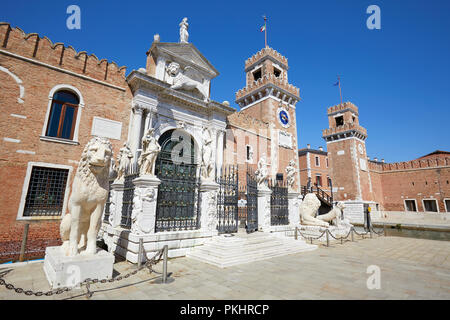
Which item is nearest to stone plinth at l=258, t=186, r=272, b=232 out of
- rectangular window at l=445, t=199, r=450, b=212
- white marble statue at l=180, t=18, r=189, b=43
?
white marble statue at l=180, t=18, r=189, b=43

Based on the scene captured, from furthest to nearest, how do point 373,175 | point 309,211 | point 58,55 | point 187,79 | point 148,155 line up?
1. point 373,175
2. point 187,79
3. point 309,211
4. point 58,55
5. point 148,155

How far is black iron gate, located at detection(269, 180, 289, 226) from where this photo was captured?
10.5 m

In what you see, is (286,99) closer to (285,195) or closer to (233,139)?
(233,139)

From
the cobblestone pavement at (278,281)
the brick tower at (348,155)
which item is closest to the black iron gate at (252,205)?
the cobblestone pavement at (278,281)

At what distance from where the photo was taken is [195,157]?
45.5ft

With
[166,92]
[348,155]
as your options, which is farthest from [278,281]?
[348,155]

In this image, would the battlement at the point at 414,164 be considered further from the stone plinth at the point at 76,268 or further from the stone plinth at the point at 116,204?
the stone plinth at the point at 76,268

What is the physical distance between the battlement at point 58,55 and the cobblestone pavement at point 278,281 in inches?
347

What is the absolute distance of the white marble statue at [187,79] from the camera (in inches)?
516

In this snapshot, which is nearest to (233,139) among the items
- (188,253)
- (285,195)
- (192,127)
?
(192,127)

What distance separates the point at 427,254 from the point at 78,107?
15.4 meters

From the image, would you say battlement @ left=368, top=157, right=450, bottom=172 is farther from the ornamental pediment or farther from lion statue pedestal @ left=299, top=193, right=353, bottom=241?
the ornamental pediment

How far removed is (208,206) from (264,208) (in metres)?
3.18

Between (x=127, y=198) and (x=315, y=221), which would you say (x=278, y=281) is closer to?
(x=127, y=198)
